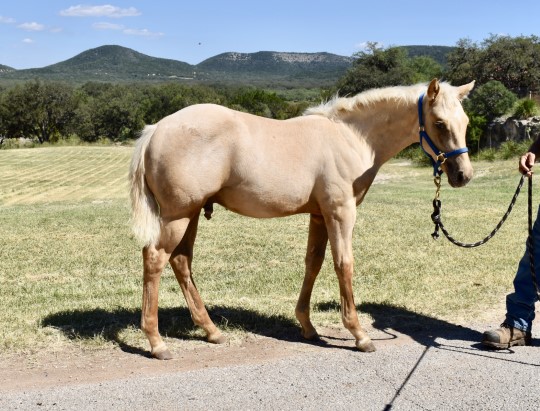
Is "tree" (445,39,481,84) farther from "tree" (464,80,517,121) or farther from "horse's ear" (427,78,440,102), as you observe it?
"horse's ear" (427,78,440,102)

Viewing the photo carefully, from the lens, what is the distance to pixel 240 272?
8.12 metres

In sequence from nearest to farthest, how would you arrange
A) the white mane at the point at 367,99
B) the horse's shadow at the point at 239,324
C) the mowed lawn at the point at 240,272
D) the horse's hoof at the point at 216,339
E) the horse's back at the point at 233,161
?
the horse's back at the point at 233,161 < the white mane at the point at 367,99 < the horse's hoof at the point at 216,339 < the horse's shadow at the point at 239,324 < the mowed lawn at the point at 240,272

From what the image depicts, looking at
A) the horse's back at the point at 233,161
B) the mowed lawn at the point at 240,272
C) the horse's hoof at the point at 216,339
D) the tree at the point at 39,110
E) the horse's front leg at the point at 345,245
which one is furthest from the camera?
the tree at the point at 39,110

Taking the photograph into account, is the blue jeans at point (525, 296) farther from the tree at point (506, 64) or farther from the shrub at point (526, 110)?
the tree at point (506, 64)

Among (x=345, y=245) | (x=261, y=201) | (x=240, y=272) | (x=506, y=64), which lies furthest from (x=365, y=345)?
(x=506, y=64)

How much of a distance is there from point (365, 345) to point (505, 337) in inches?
47.9

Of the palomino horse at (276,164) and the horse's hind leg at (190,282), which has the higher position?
the palomino horse at (276,164)

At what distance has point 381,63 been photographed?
193 feet

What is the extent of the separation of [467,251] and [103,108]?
259 ft

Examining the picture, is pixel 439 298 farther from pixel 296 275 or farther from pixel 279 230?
pixel 279 230

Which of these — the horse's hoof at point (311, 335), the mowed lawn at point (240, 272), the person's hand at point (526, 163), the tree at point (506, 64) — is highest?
the tree at point (506, 64)

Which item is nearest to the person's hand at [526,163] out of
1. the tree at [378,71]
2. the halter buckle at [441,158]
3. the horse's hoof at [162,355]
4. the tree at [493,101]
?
the halter buckle at [441,158]

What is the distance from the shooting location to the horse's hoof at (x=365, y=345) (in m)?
4.91

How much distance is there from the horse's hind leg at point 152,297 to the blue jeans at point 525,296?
9.89 feet
